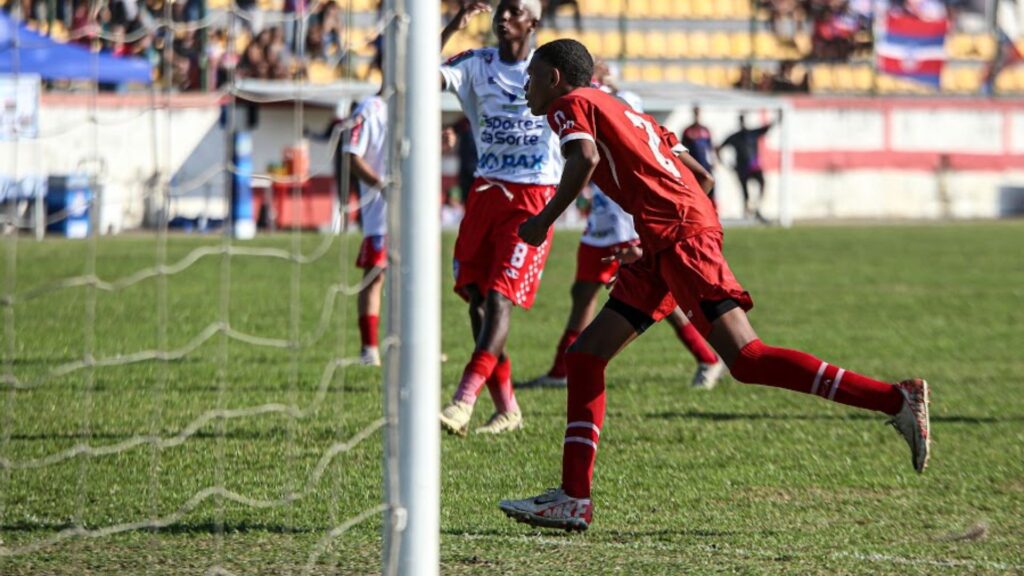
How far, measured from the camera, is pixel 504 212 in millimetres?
7660

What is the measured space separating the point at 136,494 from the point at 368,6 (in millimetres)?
24212

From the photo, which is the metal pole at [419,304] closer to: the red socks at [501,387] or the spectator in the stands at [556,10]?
the red socks at [501,387]

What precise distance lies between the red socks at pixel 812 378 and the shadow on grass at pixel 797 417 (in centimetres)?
293

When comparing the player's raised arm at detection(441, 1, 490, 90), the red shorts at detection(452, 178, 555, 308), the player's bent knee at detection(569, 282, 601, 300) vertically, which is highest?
the player's raised arm at detection(441, 1, 490, 90)

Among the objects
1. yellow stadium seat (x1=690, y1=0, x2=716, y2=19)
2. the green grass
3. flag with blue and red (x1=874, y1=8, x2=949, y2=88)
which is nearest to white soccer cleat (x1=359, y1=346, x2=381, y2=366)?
the green grass

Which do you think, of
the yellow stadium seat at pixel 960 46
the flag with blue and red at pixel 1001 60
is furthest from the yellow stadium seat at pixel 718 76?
the flag with blue and red at pixel 1001 60

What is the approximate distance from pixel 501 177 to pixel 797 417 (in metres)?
2.29

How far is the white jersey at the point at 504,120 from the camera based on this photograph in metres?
7.68

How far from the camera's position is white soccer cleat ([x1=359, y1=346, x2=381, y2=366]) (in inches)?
413

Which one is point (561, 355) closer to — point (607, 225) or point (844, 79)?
point (607, 225)

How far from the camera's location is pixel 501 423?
786cm

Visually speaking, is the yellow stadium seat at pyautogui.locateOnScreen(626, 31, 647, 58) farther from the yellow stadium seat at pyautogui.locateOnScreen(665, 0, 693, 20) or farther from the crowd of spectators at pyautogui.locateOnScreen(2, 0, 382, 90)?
the crowd of spectators at pyautogui.locateOnScreen(2, 0, 382, 90)

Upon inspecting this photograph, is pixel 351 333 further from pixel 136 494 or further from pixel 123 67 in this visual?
pixel 123 67

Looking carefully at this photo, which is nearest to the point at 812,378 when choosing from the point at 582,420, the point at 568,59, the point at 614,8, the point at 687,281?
the point at 687,281
